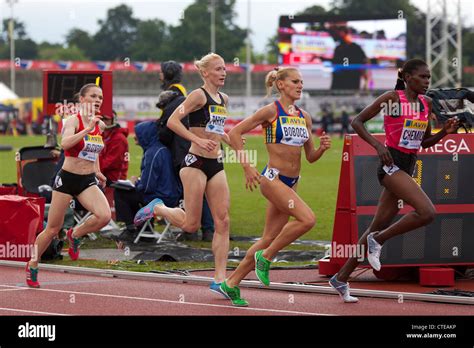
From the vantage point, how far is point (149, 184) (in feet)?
52.1

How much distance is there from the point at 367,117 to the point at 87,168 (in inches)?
121

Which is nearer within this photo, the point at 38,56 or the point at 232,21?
the point at 232,21

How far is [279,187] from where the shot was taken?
998 cm

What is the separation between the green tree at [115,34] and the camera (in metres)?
154

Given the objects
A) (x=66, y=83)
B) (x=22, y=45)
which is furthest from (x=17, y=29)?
(x=66, y=83)

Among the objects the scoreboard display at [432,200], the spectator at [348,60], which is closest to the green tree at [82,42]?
the spectator at [348,60]

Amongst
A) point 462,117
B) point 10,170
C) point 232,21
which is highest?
point 232,21

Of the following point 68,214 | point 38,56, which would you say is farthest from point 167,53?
point 68,214

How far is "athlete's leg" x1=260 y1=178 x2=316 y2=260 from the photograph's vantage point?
9.92m

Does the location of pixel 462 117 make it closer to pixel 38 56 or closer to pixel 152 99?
pixel 152 99

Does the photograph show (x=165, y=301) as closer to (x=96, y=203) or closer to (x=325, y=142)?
(x=96, y=203)

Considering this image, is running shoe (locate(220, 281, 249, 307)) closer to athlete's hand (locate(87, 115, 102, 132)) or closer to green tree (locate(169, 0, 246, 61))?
athlete's hand (locate(87, 115, 102, 132))

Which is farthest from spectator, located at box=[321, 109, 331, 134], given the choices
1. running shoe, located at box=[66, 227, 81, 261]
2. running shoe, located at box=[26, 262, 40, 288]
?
running shoe, located at box=[26, 262, 40, 288]

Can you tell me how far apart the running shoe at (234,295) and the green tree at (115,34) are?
144 m
